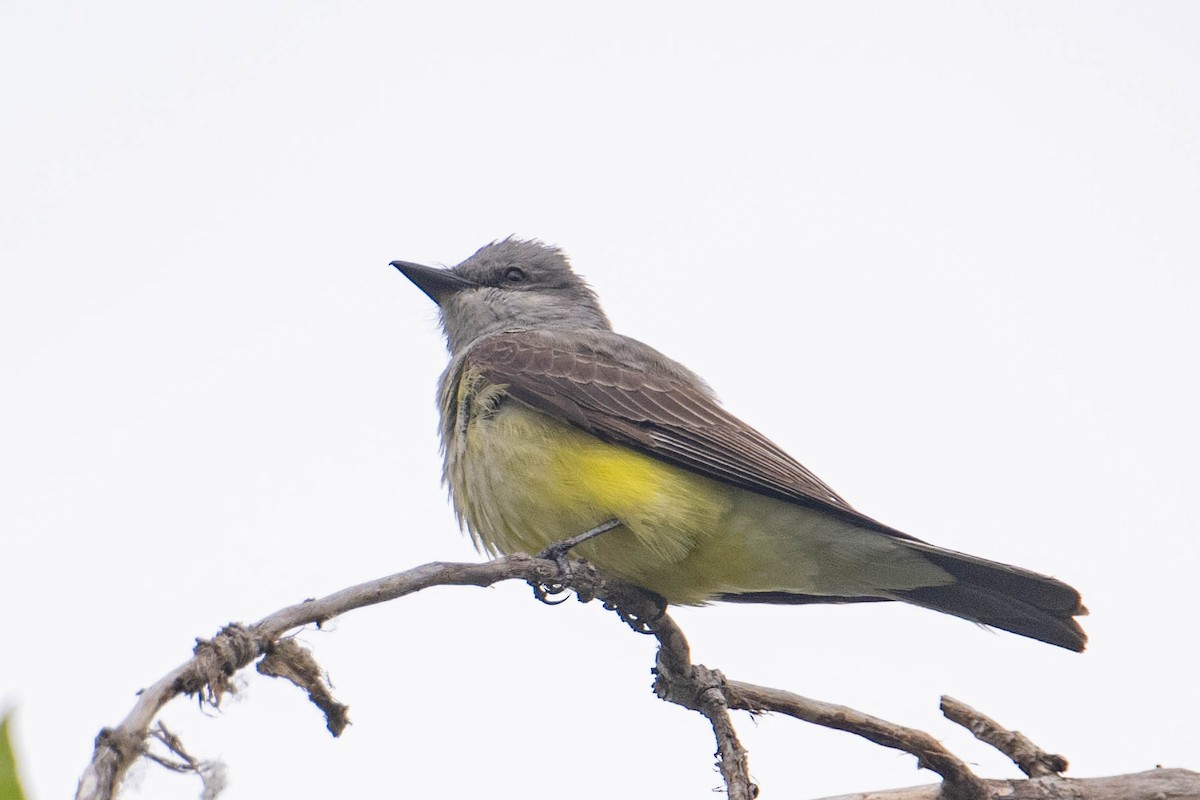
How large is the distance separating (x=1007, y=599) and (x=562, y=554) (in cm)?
192

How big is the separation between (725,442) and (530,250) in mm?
2573

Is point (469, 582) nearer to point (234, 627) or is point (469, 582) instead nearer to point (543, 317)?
point (234, 627)

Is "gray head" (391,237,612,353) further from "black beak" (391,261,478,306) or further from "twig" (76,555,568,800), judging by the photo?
"twig" (76,555,568,800)

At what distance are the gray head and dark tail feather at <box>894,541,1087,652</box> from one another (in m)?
2.66

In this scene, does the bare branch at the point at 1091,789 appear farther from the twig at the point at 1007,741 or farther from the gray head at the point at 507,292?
the gray head at the point at 507,292

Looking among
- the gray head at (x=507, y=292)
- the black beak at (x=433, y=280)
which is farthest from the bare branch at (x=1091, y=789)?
the black beak at (x=433, y=280)

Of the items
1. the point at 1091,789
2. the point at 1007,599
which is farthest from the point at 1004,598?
the point at 1091,789

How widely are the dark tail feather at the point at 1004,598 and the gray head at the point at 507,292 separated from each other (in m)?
2.62

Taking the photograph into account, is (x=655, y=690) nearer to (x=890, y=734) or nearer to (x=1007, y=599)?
(x=890, y=734)

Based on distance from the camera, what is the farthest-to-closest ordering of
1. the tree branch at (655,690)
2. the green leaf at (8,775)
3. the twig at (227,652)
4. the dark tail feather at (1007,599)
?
the dark tail feather at (1007,599)
the tree branch at (655,690)
the twig at (227,652)
the green leaf at (8,775)

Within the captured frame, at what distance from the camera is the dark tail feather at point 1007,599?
5.36m

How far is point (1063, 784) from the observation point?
12.6 ft

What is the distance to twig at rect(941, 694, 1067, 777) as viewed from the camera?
155 inches

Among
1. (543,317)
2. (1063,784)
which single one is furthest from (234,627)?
(543,317)
